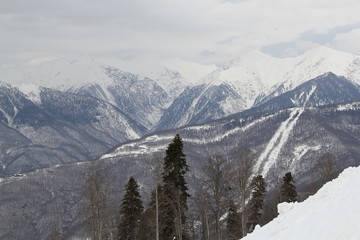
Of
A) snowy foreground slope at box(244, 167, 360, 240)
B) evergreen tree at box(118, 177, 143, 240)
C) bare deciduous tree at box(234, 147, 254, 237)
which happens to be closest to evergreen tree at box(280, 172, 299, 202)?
bare deciduous tree at box(234, 147, 254, 237)

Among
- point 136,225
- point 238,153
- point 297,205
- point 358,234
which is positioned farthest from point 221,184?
point 358,234

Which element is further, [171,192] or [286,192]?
[286,192]

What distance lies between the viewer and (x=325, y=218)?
783 inches

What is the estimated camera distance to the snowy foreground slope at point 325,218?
18353 millimetres

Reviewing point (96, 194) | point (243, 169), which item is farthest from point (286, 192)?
point (96, 194)

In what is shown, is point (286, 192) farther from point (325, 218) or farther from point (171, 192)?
point (325, 218)

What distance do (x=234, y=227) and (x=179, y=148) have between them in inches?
997

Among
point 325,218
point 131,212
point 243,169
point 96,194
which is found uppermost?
point 131,212

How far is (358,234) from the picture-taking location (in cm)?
1706

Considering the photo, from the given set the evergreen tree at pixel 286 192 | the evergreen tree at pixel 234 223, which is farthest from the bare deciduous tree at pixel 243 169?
the evergreen tree at pixel 286 192

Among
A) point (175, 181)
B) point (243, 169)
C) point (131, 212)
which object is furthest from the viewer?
point (131, 212)

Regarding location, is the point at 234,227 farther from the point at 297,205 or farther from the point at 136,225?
the point at 297,205

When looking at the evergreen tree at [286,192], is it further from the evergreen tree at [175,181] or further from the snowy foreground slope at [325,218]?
the snowy foreground slope at [325,218]

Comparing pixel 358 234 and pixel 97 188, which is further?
pixel 97 188
